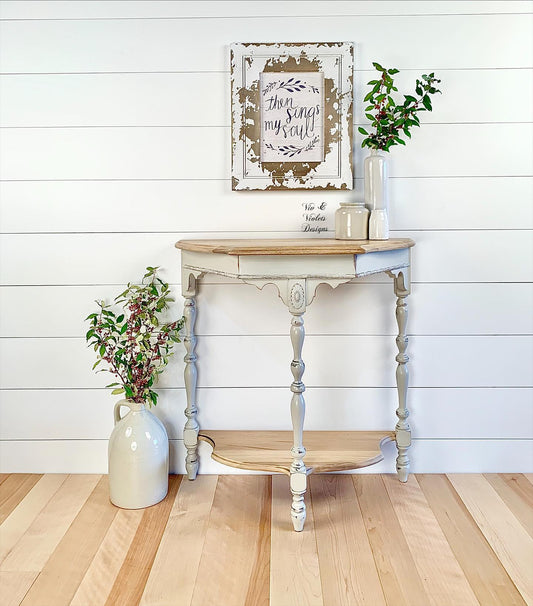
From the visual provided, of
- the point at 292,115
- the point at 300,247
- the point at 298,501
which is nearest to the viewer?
the point at 300,247

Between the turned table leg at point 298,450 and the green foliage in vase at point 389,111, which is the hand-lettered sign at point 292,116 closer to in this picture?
the green foliage in vase at point 389,111

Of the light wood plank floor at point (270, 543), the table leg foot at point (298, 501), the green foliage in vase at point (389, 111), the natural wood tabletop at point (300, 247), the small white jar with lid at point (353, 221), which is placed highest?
the green foliage in vase at point (389, 111)

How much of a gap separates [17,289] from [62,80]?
Result: 788 millimetres

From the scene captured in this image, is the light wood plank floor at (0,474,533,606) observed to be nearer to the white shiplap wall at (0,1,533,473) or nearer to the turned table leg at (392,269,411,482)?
the turned table leg at (392,269,411,482)

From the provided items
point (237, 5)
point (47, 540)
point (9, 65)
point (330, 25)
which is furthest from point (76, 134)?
point (47, 540)

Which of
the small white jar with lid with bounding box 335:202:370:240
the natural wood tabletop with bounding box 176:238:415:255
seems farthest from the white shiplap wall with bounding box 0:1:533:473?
the natural wood tabletop with bounding box 176:238:415:255

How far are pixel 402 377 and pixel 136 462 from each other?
0.98 meters

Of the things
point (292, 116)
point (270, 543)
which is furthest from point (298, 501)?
point (292, 116)

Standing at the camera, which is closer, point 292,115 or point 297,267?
point 297,267

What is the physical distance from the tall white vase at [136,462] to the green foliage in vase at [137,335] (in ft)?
0.29

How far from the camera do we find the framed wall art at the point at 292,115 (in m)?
2.30

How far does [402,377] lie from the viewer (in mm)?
2328

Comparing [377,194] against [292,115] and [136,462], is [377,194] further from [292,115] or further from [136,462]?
[136,462]

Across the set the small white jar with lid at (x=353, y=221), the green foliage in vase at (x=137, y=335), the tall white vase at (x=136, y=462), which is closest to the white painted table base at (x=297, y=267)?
the small white jar with lid at (x=353, y=221)
